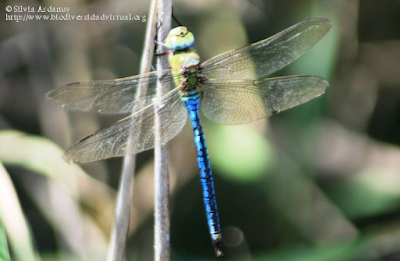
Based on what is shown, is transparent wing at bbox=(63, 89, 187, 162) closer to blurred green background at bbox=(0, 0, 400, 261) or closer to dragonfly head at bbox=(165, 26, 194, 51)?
dragonfly head at bbox=(165, 26, 194, 51)

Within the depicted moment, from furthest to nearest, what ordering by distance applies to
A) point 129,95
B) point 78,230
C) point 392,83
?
1. point 392,83
2. point 78,230
3. point 129,95

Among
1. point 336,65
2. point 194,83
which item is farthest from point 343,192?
point 194,83

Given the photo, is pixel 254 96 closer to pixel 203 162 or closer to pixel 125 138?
pixel 203 162

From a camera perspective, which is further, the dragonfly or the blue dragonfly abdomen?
the blue dragonfly abdomen

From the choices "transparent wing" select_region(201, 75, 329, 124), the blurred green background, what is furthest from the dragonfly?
the blurred green background

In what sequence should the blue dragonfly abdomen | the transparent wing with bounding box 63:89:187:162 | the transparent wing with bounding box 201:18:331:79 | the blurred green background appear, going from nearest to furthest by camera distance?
the transparent wing with bounding box 63:89:187:162
the transparent wing with bounding box 201:18:331:79
the blue dragonfly abdomen
the blurred green background

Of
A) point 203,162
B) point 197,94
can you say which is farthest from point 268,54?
point 203,162

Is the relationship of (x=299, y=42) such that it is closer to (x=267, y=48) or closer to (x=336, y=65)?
(x=267, y=48)
